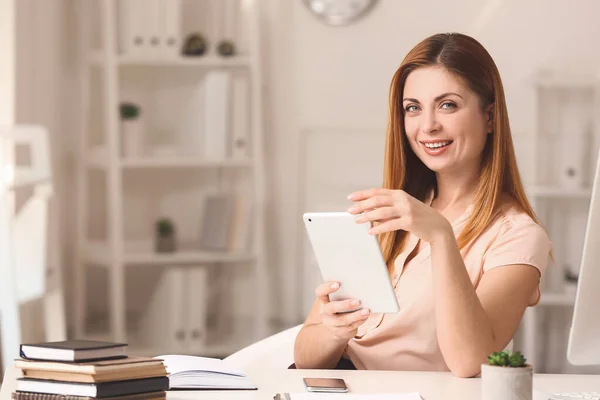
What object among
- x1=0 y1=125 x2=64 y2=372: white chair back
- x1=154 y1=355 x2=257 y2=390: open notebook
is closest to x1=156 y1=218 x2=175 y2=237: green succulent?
x1=0 y1=125 x2=64 y2=372: white chair back

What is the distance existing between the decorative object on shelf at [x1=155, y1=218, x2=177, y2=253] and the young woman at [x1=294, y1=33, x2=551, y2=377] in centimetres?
231

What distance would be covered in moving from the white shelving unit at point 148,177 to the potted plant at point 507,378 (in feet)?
9.38

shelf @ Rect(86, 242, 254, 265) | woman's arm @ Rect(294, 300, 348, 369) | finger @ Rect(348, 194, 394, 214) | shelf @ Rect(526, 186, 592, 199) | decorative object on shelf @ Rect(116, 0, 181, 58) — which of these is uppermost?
decorative object on shelf @ Rect(116, 0, 181, 58)

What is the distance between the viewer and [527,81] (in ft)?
14.1

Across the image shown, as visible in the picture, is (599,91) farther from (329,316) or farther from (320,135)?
(329,316)

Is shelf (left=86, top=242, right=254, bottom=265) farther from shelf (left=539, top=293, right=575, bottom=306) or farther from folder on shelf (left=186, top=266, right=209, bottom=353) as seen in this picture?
shelf (left=539, top=293, right=575, bottom=306)

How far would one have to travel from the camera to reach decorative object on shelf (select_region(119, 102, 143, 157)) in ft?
13.6

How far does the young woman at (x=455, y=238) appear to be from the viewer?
1.66 meters

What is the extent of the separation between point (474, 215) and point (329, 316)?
36 centimetres

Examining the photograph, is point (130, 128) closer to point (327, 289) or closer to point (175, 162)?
point (175, 162)

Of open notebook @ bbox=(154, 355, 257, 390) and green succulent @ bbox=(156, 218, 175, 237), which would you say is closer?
open notebook @ bbox=(154, 355, 257, 390)

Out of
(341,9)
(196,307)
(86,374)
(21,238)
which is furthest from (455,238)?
(341,9)

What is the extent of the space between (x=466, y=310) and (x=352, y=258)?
24cm

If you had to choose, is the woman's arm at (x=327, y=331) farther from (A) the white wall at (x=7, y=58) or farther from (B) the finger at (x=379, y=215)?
(A) the white wall at (x=7, y=58)
